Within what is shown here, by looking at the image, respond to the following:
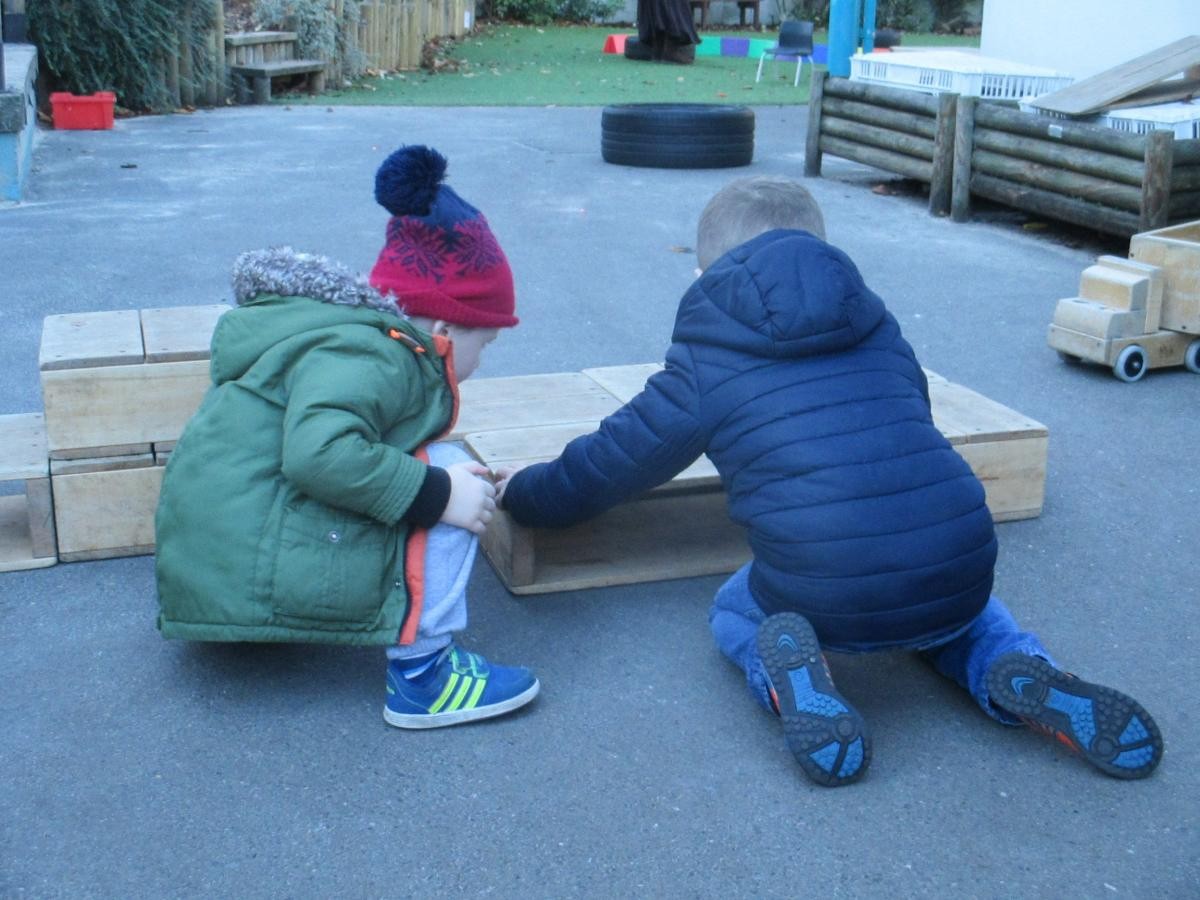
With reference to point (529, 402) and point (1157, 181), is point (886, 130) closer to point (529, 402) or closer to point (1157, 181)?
point (1157, 181)

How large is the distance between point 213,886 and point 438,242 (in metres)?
1.24

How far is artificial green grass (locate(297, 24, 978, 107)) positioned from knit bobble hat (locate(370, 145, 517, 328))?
452 inches

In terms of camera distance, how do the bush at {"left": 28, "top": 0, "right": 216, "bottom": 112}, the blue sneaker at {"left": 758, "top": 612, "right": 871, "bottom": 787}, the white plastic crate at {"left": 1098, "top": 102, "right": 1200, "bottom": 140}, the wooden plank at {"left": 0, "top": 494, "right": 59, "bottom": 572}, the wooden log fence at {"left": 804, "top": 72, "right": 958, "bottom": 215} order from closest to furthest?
the blue sneaker at {"left": 758, "top": 612, "right": 871, "bottom": 787} → the wooden plank at {"left": 0, "top": 494, "right": 59, "bottom": 572} → the white plastic crate at {"left": 1098, "top": 102, "right": 1200, "bottom": 140} → the wooden log fence at {"left": 804, "top": 72, "right": 958, "bottom": 215} → the bush at {"left": 28, "top": 0, "right": 216, "bottom": 112}

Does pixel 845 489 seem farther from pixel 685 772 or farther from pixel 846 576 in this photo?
pixel 685 772

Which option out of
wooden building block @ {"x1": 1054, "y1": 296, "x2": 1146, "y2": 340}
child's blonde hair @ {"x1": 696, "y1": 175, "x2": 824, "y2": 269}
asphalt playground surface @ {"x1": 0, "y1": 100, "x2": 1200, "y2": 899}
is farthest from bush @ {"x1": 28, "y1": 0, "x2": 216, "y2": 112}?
child's blonde hair @ {"x1": 696, "y1": 175, "x2": 824, "y2": 269}

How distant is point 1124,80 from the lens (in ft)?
24.3

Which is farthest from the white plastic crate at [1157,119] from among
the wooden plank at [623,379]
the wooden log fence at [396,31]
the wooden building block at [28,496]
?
the wooden log fence at [396,31]

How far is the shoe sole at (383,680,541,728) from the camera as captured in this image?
2705 millimetres

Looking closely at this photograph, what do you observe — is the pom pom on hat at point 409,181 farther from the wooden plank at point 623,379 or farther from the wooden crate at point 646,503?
the wooden plank at point 623,379

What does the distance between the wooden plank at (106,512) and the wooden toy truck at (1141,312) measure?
3.44 meters

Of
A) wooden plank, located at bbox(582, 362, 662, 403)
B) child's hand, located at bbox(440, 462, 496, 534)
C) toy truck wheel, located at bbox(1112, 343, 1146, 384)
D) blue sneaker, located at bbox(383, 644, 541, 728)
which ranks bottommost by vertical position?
blue sneaker, located at bbox(383, 644, 541, 728)

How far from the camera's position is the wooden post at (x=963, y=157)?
26.7 ft

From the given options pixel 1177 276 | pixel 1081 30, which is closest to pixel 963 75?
pixel 1081 30

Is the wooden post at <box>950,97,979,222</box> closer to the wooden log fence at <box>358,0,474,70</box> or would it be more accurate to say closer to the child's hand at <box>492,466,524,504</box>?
the child's hand at <box>492,466,524,504</box>
